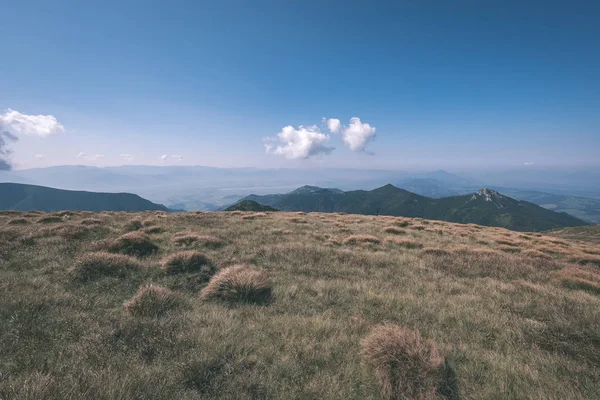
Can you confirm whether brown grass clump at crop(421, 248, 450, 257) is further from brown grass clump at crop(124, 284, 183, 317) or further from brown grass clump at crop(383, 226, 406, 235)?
brown grass clump at crop(124, 284, 183, 317)

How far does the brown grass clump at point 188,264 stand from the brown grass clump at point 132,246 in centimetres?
262

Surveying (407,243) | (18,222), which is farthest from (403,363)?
(18,222)

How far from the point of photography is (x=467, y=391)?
3881mm

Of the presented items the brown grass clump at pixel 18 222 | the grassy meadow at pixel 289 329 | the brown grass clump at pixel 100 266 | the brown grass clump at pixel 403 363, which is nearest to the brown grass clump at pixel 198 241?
the grassy meadow at pixel 289 329

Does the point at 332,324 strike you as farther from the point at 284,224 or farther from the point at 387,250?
the point at 284,224

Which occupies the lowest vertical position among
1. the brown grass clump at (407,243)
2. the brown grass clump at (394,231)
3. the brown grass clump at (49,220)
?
the brown grass clump at (394,231)

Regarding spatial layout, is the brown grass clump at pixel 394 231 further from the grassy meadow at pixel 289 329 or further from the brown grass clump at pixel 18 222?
the brown grass clump at pixel 18 222

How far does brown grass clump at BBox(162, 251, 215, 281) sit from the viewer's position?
8859 millimetres

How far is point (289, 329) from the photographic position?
5.43m

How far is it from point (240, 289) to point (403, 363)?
176 inches

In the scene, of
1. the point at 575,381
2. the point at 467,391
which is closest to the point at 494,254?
the point at 575,381

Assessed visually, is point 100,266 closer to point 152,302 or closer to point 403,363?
point 152,302

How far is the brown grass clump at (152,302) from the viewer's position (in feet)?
18.8

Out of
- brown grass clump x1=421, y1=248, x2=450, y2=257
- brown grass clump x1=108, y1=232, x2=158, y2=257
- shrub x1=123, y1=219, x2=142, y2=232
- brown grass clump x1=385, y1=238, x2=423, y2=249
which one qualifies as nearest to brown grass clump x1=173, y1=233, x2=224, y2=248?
brown grass clump x1=108, y1=232, x2=158, y2=257
